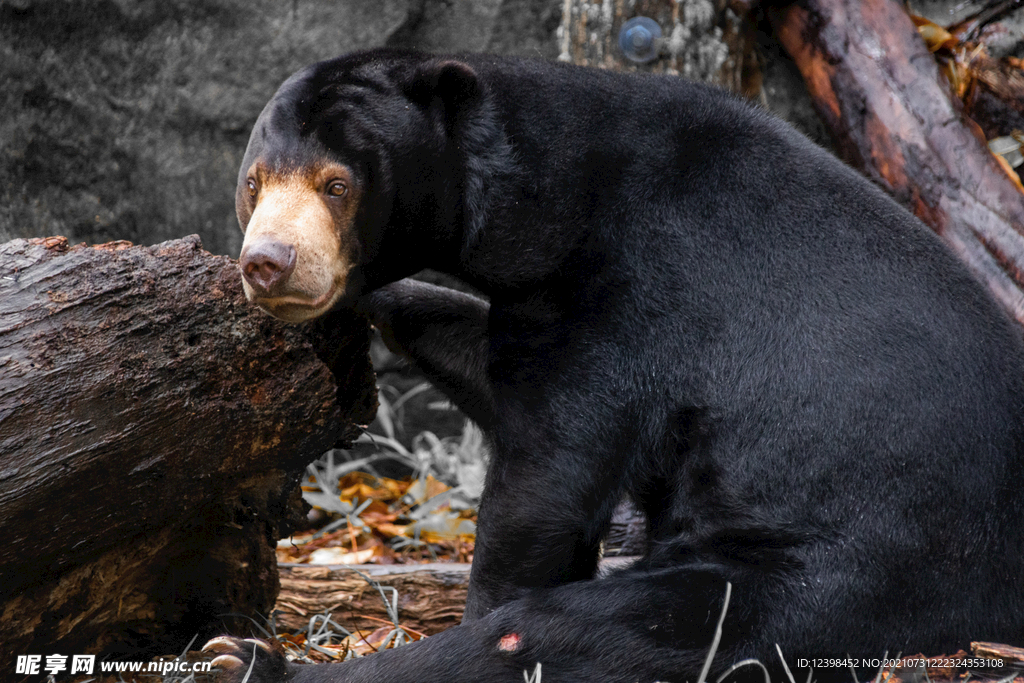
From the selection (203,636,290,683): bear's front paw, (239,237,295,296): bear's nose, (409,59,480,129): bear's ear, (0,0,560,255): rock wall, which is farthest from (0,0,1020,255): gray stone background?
(203,636,290,683): bear's front paw

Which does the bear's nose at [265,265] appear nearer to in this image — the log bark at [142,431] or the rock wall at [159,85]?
the log bark at [142,431]

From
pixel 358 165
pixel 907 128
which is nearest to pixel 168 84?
pixel 358 165

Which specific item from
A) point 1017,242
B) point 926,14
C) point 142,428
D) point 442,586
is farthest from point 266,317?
point 926,14

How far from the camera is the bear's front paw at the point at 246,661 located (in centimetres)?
246

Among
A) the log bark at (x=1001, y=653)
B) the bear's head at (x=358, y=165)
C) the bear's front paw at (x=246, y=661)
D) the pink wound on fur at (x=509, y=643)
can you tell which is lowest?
the bear's front paw at (x=246, y=661)

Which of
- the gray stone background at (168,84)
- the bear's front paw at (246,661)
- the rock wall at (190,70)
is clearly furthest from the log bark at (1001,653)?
the gray stone background at (168,84)

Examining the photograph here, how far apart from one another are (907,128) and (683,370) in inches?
88.7

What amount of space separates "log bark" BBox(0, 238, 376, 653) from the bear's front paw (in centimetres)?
46

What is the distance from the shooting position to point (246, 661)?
248 cm

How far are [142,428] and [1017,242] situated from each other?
11.2 ft

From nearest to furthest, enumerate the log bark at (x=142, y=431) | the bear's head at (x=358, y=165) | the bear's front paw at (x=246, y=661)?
the log bark at (x=142, y=431), the bear's front paw at (x=246, y=661), the bear's head at (x=358, y=165)

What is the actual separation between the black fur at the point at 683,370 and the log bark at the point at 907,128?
50.9 inches

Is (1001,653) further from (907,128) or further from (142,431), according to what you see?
(907,128)

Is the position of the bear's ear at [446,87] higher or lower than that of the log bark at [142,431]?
higher
